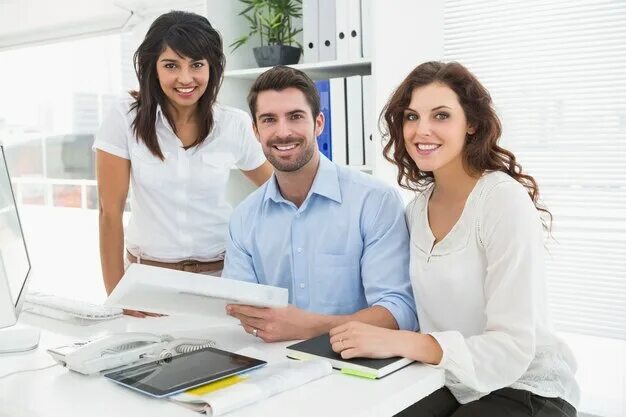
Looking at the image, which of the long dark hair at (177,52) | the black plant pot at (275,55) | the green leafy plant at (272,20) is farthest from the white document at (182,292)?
the green leafy plant at (272,20)

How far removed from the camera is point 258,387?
110cm

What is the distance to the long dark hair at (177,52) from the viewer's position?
1984 millimetres

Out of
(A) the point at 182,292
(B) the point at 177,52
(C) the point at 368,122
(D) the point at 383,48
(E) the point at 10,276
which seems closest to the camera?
(A) the point at 182,292

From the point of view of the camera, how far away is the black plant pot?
2.63 metres

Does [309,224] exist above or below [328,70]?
below

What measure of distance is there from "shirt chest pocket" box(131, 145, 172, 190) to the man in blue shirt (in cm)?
37

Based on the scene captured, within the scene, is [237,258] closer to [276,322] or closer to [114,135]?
[276,322]

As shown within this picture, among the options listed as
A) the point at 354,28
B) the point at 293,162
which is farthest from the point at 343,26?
the point at 293,162

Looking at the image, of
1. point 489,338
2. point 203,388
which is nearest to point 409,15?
point 489,338

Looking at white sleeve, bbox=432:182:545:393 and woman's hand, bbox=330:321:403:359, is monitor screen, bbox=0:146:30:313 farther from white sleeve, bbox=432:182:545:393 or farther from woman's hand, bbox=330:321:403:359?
white sleeve, bbox=432:182:545:393

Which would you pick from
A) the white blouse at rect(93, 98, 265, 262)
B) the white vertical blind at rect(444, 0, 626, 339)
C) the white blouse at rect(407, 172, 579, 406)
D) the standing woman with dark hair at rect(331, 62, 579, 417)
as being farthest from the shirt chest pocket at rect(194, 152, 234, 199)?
the white vertical blind at rect(444, 0, 626, 339)

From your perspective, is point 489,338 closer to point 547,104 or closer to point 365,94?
point 365,94

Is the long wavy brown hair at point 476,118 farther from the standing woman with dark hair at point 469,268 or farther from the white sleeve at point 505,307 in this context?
the white sleeve at point 505,307

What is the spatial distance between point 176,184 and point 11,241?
722mm
